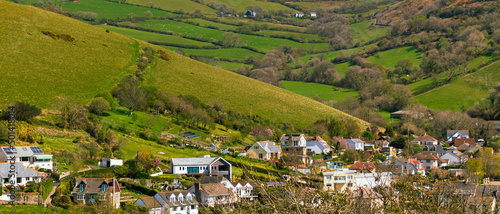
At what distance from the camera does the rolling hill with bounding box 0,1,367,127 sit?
6519 centimetres

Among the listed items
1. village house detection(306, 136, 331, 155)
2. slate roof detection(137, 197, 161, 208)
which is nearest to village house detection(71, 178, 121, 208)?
slate roof detection(137, 197, 161, 208)

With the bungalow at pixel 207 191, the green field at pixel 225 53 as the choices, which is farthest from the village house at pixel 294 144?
the green field at pixel 225 53

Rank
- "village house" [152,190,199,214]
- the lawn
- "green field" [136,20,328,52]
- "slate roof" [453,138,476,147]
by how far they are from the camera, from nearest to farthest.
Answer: "village house" [152,190,199,214], the lawn, "slate roof" [453,138,476,147], "green field" [136,20,328,52]

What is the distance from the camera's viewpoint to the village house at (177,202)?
3559 centimetres

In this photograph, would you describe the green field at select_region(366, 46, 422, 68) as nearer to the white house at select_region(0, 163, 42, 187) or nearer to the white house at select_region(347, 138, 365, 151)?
the white house at select_region(347, 138, 365, 151)

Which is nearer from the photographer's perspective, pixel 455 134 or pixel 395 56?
pixel 455 134

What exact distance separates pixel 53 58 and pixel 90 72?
18.8ft

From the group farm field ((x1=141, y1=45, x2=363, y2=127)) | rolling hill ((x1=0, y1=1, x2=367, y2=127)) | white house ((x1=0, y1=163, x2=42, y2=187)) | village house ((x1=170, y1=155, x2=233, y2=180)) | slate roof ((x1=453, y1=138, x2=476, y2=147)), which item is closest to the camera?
white house ((x1=0, y1=163, x2=42, y2=187))

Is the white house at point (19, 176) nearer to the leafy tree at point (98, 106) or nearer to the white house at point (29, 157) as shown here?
the white house at point (29, 157)

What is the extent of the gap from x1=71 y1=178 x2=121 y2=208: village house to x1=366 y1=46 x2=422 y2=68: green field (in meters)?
108

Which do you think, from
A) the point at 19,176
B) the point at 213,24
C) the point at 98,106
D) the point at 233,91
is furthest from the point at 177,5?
the point at 19,176

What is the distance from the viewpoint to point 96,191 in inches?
1415

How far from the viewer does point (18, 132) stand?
147ft

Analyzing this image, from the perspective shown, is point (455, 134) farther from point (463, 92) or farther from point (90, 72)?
point (90, 72)
